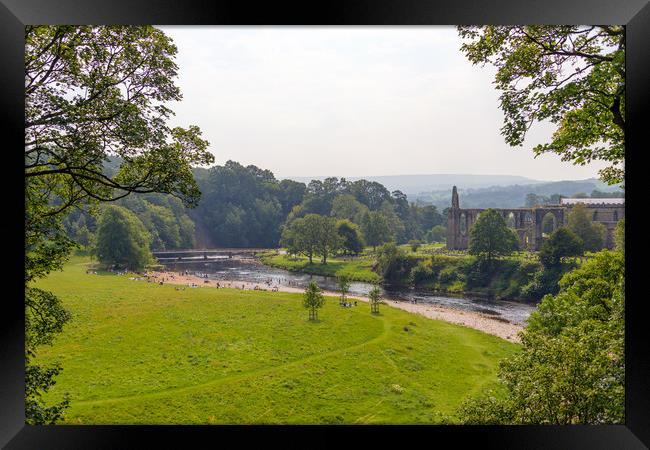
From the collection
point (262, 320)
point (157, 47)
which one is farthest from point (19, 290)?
point (262, 320)

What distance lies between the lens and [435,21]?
274cm

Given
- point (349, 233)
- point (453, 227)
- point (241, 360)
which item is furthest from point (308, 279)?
point (453, 227)

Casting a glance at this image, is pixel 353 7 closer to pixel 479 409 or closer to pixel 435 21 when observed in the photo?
pixel 435 21

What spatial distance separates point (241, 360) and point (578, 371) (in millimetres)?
6194

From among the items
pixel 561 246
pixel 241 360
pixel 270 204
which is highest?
pixel 270 204

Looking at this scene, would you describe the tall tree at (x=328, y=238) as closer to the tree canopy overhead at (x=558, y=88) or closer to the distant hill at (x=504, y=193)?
the distant hill at (x=504, y=193)

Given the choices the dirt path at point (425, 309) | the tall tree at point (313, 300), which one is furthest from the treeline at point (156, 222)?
the tall tree at point (313, 300)

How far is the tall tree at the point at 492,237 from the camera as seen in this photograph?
13.8 meters

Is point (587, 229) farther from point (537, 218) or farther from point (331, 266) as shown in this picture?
point (331, 266)

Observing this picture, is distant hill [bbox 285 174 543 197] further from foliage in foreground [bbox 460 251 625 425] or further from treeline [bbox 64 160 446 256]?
foliage in foreground [bbox 460 251 625 425]

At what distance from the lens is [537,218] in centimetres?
1196

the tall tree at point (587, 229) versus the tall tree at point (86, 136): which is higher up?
the tall tree at point (86, 136)

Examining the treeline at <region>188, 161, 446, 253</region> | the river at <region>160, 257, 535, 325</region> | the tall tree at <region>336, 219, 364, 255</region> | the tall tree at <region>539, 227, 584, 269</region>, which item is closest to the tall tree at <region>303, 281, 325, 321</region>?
the treeline at <region>188, 161, 446, 253</region>

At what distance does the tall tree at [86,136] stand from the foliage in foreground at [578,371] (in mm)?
3739
